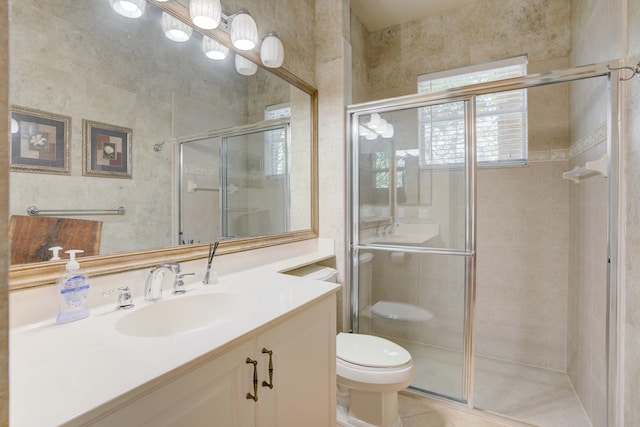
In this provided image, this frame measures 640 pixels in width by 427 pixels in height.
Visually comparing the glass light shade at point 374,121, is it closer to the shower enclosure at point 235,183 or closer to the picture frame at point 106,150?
the shower enclosure at point 235,183

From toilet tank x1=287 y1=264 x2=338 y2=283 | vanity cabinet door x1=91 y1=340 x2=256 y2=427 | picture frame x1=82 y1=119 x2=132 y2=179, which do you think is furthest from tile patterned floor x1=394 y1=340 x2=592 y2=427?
picture frame x1=82 y1=119 x2=132 y2=179

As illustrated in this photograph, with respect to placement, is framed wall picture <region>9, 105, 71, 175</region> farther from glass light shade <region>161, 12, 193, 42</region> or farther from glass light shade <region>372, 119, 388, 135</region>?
glass light shade <region>372, 119, 388, 135</region>

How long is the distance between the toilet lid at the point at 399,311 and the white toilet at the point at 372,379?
0.54m

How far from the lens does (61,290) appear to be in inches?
34.6

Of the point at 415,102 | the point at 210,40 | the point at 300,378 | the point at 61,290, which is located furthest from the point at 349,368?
the point at 210,40

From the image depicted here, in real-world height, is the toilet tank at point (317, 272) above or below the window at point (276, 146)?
below

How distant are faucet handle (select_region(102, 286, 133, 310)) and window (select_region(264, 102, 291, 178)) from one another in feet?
3.54

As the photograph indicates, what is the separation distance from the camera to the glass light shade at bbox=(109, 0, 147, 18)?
3.60 ft

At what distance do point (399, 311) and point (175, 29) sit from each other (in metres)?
2.17

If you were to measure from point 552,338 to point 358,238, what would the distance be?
1612 mm

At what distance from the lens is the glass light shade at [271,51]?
1.72m

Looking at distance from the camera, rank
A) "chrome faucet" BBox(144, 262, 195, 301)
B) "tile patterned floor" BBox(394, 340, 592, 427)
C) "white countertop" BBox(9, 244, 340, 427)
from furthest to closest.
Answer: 1. "tile patterned floor" BBox(394, 340, 592, 427)
2. "chrome faucet" BBox(144, 262, 195, 301)
3. "white countertop" BBox(9, 244, 340, 427)

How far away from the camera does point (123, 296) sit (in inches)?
39.7

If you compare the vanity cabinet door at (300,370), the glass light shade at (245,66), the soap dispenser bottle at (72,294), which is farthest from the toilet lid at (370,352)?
the glass light shade at (245,66)
